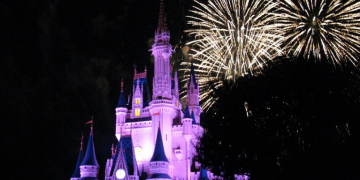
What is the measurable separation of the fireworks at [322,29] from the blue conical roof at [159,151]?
96.0ft

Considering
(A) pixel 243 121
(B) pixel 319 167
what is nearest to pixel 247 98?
(A) pixel 243 121

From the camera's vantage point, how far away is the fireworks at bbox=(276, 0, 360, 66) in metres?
34.9

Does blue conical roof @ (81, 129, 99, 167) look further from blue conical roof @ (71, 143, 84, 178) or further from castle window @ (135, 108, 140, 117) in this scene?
castle window @ (135, 108, 140, 117)

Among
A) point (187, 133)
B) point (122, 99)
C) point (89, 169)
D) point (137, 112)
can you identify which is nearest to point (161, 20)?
point (122, 99)

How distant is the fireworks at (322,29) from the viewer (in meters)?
34.9

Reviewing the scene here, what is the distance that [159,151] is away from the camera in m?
62.2

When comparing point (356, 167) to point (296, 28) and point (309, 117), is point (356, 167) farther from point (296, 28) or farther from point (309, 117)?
point (296, 28)

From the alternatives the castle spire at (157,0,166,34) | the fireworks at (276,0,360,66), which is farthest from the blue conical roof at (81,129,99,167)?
the fireworks at (276,0,360,66)

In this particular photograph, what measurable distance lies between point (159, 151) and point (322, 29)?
3245 centimetres

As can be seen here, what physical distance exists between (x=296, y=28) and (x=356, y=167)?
13.0 m

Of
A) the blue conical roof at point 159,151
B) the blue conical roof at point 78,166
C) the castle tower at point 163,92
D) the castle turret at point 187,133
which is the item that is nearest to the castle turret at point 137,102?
the castle tower at point 163,92

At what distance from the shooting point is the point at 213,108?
121ft

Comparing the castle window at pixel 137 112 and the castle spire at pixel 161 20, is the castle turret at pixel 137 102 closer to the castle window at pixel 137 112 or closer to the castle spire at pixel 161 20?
the castle window at pixel 137 112

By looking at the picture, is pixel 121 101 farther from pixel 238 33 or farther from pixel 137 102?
pixel 238 33
